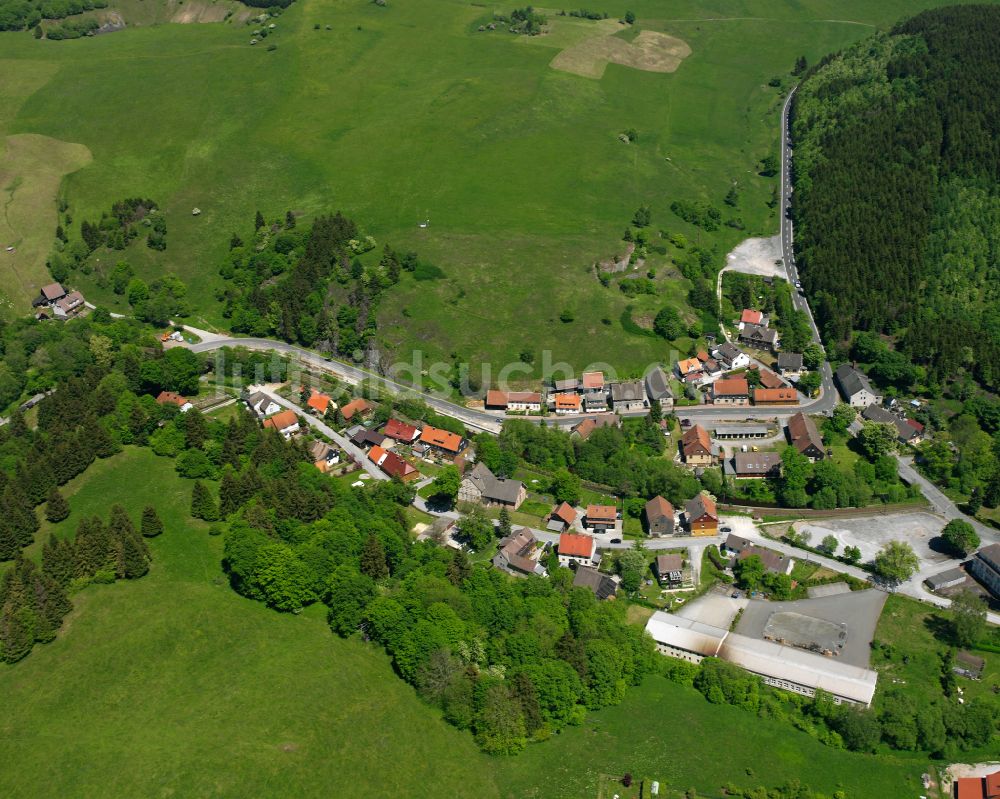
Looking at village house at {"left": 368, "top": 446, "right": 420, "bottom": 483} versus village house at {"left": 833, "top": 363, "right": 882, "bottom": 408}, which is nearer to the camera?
village house at {"left": 368, "top": 446, "right": 420, "bottom": 483}

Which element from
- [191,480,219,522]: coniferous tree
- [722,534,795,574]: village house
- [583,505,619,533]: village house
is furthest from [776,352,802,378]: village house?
[191,480,219,522]: coniferous tree

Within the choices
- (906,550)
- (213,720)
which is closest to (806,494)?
(906,550)

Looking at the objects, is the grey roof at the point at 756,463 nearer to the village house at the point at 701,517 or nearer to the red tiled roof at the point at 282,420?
the village house at the point at 701,517

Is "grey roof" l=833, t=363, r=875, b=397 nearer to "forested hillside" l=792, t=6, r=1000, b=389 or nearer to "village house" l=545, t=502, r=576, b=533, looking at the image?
"forested hillside" l=792, t=6, r=1000, b=389

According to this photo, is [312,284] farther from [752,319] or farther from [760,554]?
[760,554]

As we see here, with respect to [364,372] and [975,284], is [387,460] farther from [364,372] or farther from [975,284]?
[975,284]

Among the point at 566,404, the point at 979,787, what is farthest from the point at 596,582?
the point at 979,787
